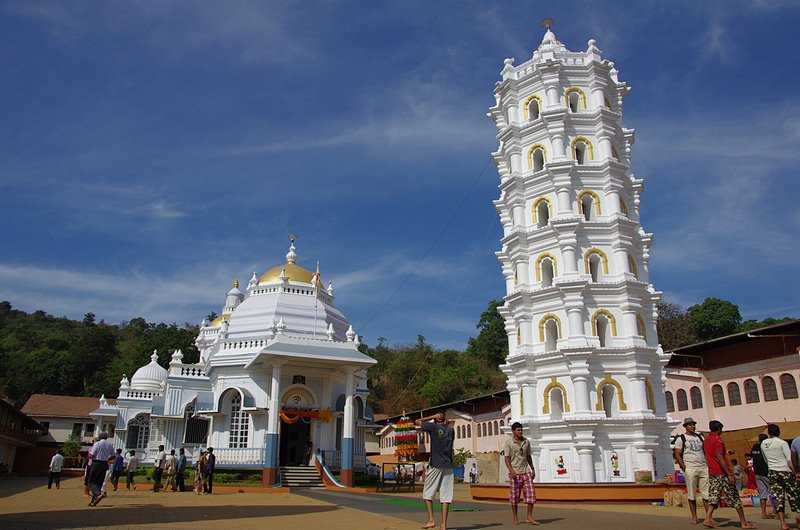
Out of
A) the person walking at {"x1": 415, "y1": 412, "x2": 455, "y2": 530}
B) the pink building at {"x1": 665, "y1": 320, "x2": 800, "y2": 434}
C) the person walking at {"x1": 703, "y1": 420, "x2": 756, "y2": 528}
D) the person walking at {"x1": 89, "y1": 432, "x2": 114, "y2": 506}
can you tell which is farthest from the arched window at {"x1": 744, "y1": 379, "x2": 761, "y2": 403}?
the person walking at {"x1": 89, "y1": 432, "x2": 114, "y2": 506}

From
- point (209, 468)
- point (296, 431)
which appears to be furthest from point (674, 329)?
point (209, 468)

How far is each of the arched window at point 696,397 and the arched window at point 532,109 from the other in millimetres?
16864

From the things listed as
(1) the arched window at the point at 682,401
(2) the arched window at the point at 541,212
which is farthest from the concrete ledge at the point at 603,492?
(1) the arched window at the point at 682,401

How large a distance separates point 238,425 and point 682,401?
2339cm

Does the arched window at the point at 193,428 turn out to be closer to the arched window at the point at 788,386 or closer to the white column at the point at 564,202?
the white column at the point at 564,202

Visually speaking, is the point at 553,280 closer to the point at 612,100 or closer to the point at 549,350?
the point at 549,350

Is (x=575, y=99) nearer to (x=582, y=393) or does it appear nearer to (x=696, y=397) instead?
(x=582, y=393)

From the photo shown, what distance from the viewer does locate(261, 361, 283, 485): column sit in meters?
25.8

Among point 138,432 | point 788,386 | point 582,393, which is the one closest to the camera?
point 582,393

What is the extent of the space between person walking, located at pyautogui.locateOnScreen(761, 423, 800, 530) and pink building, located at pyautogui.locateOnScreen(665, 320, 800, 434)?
66.6ft

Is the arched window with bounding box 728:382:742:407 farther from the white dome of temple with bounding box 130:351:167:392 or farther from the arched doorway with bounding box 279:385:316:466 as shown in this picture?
the white dome of temple with bounding box 130:351:167:392

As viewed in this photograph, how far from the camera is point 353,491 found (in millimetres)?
24672

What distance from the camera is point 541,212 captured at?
90.1 feet

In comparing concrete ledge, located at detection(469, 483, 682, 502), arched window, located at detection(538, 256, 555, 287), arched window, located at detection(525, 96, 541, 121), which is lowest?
concrete ledge, located at detection(469, 483, 682, 502)
